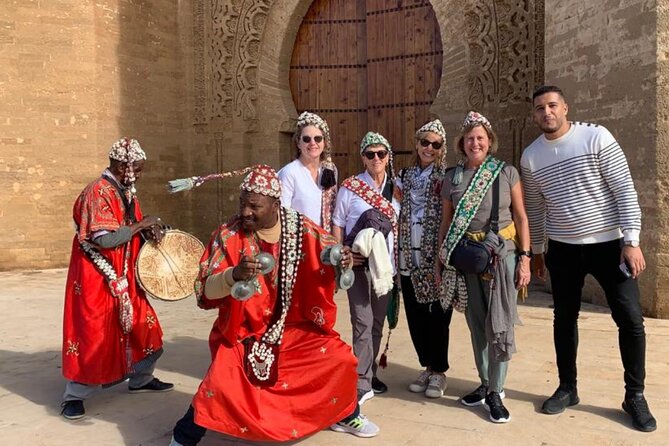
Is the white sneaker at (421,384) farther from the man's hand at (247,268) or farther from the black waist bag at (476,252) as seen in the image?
the man's hand at (247,268)

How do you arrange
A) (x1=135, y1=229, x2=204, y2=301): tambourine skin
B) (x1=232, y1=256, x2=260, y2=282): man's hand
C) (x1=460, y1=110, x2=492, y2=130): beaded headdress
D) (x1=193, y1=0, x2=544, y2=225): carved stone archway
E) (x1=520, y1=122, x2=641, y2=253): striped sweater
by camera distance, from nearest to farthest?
1. (x1=232, y1=256, x2=260, y2=282): man's hand
2. (x1=520, y1=122, x2=641, y2=253): striped sweater
3. (x1=460, y1=110, x2=492, y2=130): beaded headdress
4. (x1=135, y1=229, x2=204, y2=301): tambourine skin
5. (x1=193, y1=0, x2=544, y2=225): carved stone archway

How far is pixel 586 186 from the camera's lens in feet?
10.3

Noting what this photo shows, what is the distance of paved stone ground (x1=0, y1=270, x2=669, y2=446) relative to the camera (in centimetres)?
303

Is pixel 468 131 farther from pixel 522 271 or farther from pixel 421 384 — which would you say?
pixel 421 384

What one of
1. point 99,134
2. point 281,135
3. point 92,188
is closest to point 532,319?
point 92,188

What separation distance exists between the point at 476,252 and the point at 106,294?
2053 mm

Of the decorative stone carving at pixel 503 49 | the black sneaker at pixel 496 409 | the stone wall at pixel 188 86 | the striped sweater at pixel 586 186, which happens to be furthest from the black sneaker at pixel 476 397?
the decorative stone carving at pixel 503 49

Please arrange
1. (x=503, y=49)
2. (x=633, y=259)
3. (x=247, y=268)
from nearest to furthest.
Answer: (x=247, y=268) → (x=633, y=259) → (x=503, y=49)

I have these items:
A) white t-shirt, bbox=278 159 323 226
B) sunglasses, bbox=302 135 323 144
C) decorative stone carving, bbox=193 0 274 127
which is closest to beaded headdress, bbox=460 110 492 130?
sunglasses, bbox=302 135 323 144

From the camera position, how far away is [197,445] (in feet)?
9.73

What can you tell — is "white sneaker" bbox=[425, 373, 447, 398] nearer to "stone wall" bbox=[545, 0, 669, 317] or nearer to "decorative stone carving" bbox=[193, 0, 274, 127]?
"stone wall" bbox=[545, 0, 669, 317]

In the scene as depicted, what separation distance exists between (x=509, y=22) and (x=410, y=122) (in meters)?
1.95

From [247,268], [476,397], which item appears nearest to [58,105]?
[247,268]

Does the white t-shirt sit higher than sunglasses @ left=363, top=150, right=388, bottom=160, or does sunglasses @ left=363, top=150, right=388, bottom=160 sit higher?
sunglasses @ left=363, top=150, right=388, bottom=160
